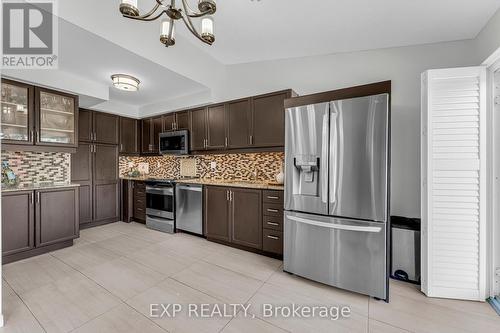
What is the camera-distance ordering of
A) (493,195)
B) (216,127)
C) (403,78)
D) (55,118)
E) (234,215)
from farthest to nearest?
(216,127) < (55,118) < (234,215) < (403,78) < (493,195)

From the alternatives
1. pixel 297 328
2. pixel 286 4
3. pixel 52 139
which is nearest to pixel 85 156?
pixel 52 139

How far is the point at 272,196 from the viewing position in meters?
2.81

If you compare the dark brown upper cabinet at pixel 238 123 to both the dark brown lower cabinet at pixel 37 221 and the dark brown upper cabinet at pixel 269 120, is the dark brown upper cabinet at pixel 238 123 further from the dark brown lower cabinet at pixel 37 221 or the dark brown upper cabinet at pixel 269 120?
the dark brown lower cabinet at pixel 37 221

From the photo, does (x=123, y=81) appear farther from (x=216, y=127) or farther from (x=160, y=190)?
(x=160, y=190)

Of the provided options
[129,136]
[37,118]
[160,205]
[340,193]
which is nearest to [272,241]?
[340,193]

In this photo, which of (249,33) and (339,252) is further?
(249,33)

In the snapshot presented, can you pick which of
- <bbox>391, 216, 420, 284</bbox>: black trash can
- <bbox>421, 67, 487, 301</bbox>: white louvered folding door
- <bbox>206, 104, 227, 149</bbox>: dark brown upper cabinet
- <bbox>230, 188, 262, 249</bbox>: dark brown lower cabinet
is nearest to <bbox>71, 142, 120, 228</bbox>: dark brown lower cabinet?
<bbox>206, 104, 227, 149</bbox>: dark brown upper cabinet

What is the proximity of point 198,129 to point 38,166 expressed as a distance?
258 cm

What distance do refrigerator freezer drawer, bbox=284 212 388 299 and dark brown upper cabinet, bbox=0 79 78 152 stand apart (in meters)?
3.52

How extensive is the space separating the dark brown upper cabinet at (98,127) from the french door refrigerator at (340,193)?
Result: 3882 millimetres

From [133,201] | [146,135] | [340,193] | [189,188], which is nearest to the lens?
[340,193]

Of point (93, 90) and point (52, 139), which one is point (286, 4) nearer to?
point (93, 90)

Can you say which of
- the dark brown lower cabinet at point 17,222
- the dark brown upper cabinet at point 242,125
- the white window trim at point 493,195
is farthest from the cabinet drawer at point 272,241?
the dark brown lower cabinet at point 17,222

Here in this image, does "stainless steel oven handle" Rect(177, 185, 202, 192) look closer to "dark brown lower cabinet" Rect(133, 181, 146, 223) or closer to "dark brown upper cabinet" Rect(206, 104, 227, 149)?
"dark brown upper cabinet" Rect(206, 104, 227, 149)
